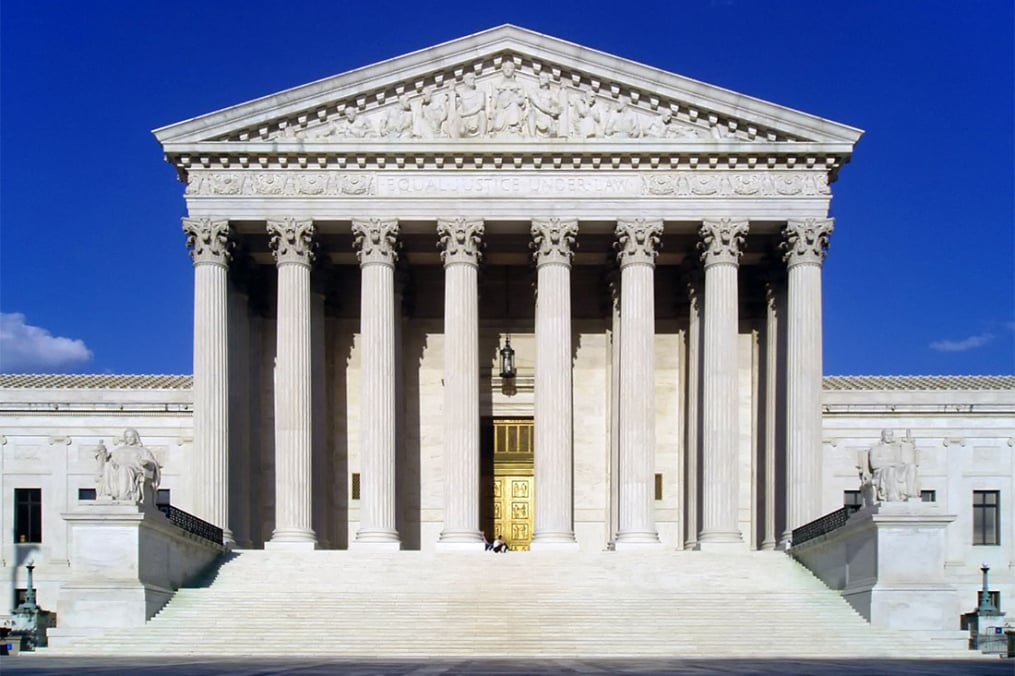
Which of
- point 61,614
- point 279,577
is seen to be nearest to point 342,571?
point 279,577

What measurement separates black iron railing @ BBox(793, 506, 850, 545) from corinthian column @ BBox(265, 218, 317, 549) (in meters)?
15.7

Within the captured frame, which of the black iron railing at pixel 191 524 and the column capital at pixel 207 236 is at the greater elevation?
the column capital at pixel 207 236

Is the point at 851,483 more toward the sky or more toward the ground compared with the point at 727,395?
more toward the ground

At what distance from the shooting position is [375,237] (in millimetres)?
46406

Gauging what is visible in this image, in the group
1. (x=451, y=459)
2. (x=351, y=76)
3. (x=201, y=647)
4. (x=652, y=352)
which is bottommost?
(x=201, y=647)

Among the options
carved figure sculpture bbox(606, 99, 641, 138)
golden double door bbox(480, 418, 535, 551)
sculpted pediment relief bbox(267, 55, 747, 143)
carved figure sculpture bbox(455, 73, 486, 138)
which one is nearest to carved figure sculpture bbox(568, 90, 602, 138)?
sculpted pediment relief bbox(267, 55, 747, 143)

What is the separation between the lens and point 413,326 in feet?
177

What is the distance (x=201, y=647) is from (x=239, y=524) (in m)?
14.8

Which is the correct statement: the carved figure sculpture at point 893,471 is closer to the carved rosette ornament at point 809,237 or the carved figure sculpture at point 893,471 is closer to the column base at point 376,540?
the carved rosette ornament at point 809,237

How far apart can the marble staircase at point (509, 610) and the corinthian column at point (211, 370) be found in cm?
250

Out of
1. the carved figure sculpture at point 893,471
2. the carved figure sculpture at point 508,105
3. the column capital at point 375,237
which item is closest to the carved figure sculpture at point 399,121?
the carved figure sculpture at point 508,105

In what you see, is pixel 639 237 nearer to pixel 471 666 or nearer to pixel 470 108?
pixel 470 108

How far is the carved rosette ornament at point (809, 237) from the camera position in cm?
4619

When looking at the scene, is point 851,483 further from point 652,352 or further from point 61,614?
point 61,614
